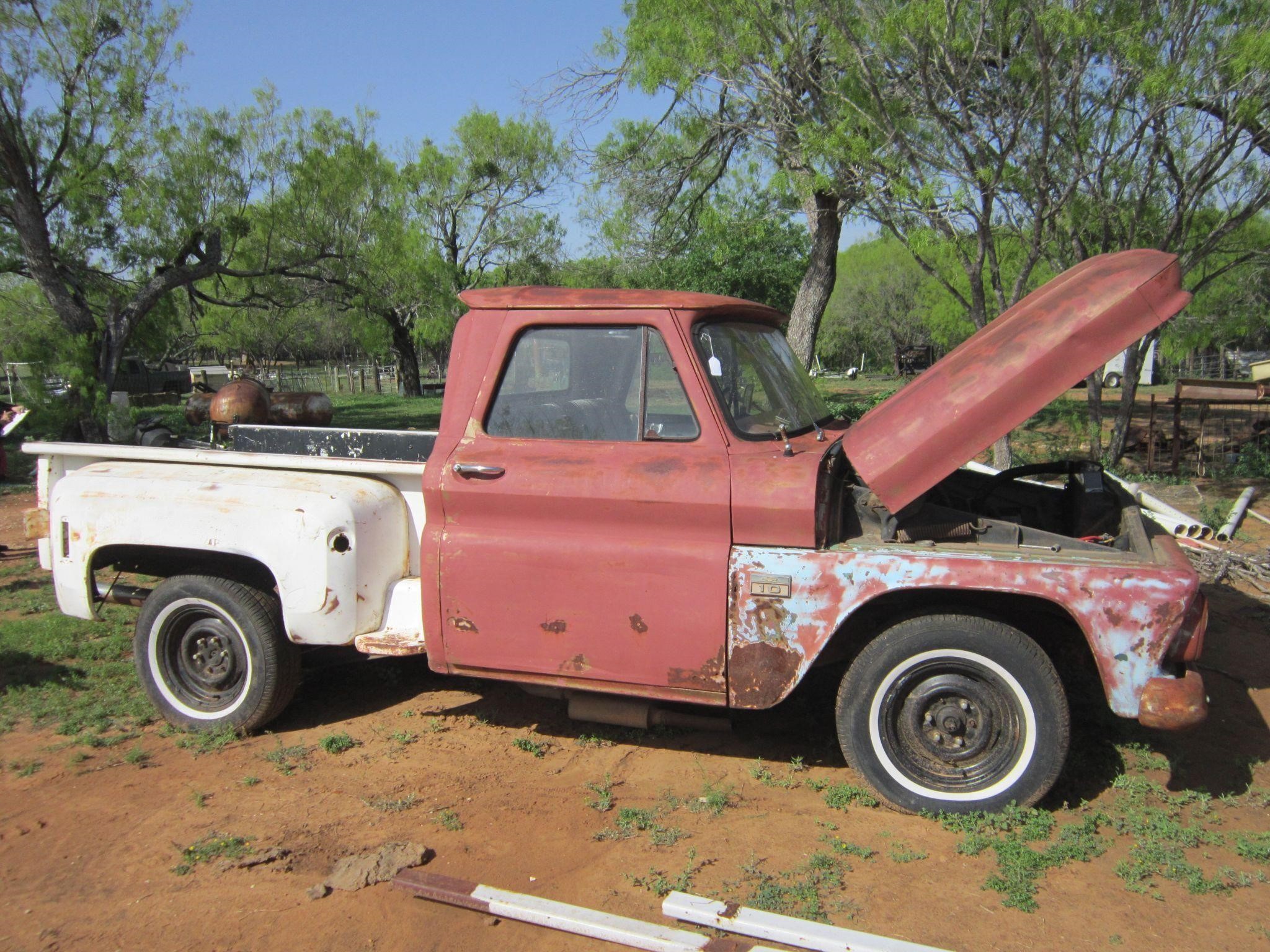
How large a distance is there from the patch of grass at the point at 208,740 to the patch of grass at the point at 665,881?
88.1 inches

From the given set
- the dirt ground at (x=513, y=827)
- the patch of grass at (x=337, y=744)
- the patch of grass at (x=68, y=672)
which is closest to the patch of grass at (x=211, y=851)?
the dirt ground at (x=513, y=827)

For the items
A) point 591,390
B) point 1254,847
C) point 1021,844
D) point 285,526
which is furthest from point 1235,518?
point 285,526

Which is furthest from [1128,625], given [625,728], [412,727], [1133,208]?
[1133,208]

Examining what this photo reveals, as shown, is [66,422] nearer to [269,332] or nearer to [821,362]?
[269,332]

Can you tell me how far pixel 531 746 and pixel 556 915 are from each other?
1428 millimetres

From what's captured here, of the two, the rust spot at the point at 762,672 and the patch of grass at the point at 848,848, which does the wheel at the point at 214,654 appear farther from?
the patch of grass at the point at 848,848

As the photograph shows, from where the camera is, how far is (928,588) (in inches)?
141

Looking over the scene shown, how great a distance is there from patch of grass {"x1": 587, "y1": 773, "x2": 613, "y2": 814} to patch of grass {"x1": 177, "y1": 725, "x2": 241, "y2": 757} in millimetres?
1789

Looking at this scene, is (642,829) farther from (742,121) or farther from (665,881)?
(742,121)

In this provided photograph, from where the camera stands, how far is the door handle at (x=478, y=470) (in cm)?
398

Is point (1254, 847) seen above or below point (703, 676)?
below

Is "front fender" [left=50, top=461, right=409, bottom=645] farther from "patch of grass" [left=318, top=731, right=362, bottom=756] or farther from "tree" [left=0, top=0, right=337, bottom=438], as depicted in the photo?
"tree" [left=0, top=0, right=337, bottom=438]

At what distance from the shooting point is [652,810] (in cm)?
380

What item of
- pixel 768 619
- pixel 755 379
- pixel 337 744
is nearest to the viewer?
pixel 768 619
